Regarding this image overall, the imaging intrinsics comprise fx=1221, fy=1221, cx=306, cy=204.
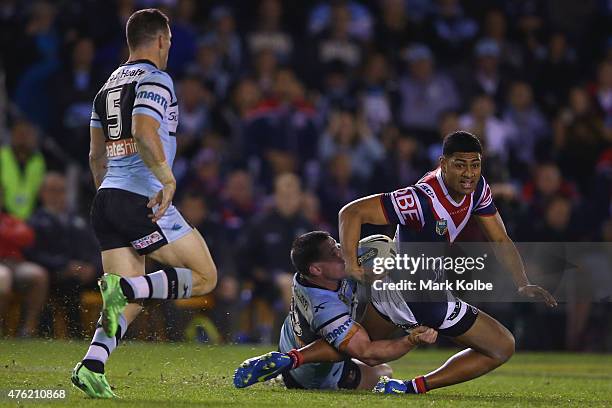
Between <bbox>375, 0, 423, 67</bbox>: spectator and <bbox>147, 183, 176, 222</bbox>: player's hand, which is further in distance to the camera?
<bbox>375, 0, 423, 67</bbox>: spectator

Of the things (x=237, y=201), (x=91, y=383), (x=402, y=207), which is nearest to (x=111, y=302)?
(x=91, y=383)

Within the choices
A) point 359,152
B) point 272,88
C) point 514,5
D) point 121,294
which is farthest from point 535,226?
point 121,294

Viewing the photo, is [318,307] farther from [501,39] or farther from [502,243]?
[501,39]

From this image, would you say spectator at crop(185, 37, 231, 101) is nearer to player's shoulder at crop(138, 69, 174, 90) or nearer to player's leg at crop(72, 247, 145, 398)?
player's shoulder at crop(138, 69, 174, 90)

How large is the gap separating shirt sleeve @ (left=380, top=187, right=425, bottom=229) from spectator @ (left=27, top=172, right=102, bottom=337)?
5.61 meters

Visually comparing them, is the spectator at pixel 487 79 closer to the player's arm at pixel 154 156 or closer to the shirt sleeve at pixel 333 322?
the shirt sleeve at pixel 333 322

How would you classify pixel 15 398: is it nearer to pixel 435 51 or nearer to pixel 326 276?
pixel 326 276

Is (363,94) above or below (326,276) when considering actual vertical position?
above

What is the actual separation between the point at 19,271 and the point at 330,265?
568cm

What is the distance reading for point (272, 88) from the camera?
15.7m

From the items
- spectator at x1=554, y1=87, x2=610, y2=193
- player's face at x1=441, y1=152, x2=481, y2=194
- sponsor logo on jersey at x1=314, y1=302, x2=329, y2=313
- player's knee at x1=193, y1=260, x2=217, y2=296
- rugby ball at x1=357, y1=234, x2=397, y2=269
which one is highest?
spectator at x1=554, y1=87, x2=610, y2=193

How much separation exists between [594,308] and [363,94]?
4.23 m

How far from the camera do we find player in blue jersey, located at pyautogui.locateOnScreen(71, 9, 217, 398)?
290 inches

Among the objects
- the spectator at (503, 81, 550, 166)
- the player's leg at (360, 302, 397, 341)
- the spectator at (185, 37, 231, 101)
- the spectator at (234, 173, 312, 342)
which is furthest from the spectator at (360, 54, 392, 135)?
the player's leg at (360, 302, 397, 341)
